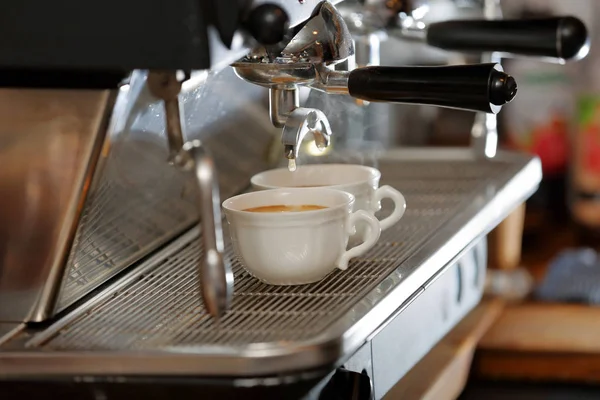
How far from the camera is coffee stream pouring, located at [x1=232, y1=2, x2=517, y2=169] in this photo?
2.37 feet

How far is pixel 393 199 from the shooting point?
888 millimetres

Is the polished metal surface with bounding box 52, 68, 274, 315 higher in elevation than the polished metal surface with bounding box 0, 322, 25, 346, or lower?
higher

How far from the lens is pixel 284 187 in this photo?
2.87 feet

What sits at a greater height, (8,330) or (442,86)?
(442,86)

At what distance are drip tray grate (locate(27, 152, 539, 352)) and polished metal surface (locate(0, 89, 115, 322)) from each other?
0.04 meters

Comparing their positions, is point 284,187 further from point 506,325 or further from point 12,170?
point 506,325

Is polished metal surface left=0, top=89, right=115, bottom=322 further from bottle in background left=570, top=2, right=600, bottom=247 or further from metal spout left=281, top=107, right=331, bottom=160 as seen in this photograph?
bottle in background left=570, top=2, right=600, bottom=247

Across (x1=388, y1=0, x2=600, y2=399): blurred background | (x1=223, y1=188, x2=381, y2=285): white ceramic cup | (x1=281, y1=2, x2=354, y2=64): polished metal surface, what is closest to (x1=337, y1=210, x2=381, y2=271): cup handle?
(x1=223, y1=188, x2=381, y2=285): white ceramic cup

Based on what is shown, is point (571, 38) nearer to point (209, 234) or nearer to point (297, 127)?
point (297, 127)

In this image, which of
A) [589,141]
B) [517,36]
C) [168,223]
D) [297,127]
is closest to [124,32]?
[297,127]

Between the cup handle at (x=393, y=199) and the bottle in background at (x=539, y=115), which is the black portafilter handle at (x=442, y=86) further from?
the bottle in background at (x=539, y=115)

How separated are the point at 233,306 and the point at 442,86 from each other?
21cm

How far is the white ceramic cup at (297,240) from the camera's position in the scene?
0.76m

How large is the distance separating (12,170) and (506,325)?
807 mm
